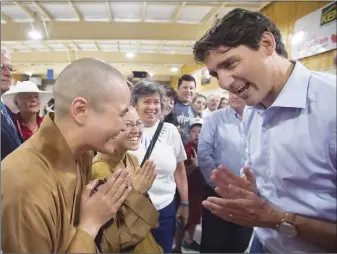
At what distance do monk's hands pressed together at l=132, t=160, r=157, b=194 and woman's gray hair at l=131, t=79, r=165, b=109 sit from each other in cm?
20

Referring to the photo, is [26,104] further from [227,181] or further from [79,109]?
[227,181]

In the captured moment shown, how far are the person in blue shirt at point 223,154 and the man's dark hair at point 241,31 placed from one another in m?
0.15

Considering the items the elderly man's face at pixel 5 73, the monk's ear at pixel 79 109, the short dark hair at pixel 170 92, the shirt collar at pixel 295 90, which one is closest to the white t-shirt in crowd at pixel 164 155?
the short dark hair at pixel 170 92

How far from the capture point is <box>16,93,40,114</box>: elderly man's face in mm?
914

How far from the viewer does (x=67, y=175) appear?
2.28 ft

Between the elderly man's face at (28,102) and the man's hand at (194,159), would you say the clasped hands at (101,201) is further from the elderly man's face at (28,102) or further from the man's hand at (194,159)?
the elderly man's face at (28,102)

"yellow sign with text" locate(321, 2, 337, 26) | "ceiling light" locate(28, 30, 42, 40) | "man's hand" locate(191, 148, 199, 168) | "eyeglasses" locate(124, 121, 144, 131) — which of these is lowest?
"man's hand" locate(191, 148, 199, 168)

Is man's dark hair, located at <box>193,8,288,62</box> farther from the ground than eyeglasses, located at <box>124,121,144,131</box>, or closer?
A: farther from the ground

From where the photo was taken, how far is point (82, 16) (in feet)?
2.90

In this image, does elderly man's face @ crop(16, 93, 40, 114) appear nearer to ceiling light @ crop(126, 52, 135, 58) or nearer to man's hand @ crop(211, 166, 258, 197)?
ceiling light @ crop(126, 52, 135, 58)

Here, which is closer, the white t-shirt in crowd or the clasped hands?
the clasped hands

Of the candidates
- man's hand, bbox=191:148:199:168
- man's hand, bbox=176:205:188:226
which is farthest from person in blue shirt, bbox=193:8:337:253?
man's hand, bbox=176:205:188:226

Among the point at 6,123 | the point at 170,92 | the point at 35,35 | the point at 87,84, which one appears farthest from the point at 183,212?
the point at 35,35

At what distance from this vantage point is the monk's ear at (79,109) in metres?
0.69
